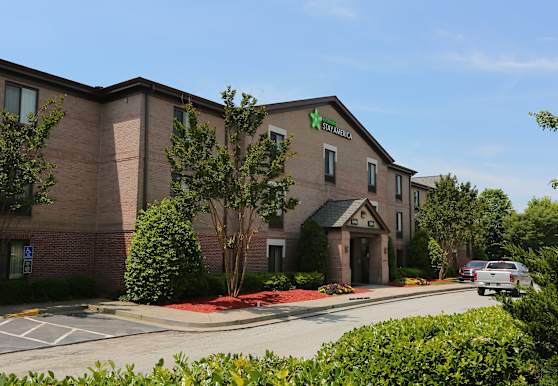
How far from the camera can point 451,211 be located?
124 ft

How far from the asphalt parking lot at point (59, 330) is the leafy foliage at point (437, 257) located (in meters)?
28.4

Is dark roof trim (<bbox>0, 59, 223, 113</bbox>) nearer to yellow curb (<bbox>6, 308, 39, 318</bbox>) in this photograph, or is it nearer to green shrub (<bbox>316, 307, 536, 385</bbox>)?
yellow curb (<bbox>6, 308, 39, 318</bbox>)

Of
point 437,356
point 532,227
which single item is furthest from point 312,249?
point 532,227

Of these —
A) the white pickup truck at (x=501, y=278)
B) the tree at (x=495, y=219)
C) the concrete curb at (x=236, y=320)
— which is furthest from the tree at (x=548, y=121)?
the tree at (x=495, y=219)

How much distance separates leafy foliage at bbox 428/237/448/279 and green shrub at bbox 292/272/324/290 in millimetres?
16368

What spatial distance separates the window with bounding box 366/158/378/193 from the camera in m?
36.0

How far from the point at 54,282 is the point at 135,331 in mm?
7385

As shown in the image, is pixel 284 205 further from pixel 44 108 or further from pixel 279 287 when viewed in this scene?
pixel 44 108

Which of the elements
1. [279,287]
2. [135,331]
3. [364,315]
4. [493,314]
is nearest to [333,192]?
[279,287]

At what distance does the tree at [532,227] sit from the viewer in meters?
61.0

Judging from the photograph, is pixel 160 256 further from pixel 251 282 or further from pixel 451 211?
pixel 451 211

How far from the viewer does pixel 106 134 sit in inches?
882

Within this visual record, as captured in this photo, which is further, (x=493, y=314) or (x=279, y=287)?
(x=279, y=287)

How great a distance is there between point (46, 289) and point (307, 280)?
11997 millimetres
